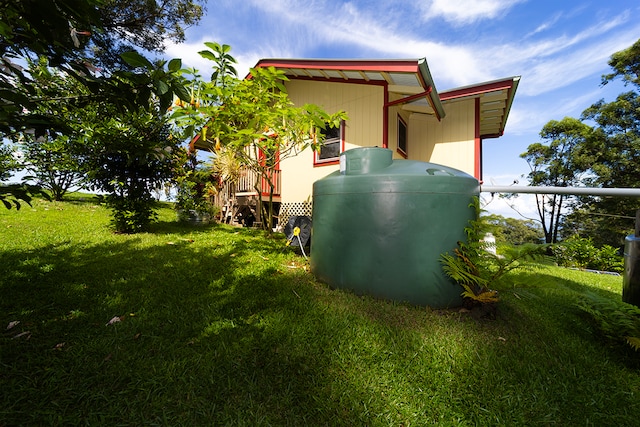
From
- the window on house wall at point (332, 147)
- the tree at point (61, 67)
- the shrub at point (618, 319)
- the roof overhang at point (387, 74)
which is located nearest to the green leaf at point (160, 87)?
the tree at point (61, 67)

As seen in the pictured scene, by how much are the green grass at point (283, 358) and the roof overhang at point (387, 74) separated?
424 centimetres

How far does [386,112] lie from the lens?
21.2 feet

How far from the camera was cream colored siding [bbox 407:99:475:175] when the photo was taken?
696 cm

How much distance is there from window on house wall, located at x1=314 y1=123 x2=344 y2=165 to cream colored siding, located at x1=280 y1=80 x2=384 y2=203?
6.0 inches

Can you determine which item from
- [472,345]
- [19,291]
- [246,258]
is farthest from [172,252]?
[472,345]

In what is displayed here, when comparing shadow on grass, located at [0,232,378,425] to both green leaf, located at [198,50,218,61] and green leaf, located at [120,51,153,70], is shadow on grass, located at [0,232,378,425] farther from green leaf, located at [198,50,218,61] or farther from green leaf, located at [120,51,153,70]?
green leaf, located at [198,50,218,61]

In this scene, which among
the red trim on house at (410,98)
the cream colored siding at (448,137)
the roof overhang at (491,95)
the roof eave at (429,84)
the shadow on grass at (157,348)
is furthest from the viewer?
the cream colored siding at (448,137)

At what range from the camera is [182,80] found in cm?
144

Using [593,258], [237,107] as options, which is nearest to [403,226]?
[237,107]

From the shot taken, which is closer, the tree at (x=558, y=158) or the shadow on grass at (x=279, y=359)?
the shadow on grass at (x=279, y=359)

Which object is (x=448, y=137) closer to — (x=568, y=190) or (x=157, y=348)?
(x=568, y=190)

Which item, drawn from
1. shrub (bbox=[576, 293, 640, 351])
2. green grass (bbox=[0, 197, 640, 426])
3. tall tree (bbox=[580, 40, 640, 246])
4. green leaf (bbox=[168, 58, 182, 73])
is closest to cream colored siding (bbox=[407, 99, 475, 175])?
green grass (bbox=[0, 197, 640, 426])

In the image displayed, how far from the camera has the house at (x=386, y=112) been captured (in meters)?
6.08

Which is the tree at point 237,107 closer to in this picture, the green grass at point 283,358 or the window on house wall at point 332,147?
the green grass at point 283,358
